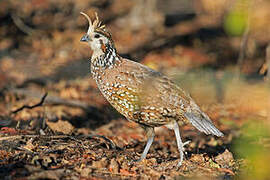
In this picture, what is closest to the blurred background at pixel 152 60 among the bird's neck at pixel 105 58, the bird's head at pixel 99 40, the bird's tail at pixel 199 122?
the bird's tail at pixel 199 122

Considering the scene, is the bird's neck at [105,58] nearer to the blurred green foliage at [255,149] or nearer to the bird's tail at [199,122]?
the bird's tail at [199,122]

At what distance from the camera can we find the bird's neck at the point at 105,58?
6.57 meters

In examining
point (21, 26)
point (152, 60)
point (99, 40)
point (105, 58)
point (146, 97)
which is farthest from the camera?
point (21, 26)

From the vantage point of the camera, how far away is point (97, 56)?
6.65m

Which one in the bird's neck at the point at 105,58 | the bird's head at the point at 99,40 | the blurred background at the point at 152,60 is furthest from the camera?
the blurred background at the point at 152,60

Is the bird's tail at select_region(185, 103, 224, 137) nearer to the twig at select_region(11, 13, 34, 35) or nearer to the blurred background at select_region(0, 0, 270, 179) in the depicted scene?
the blurred background at select_region(0, 0, 270, 179)

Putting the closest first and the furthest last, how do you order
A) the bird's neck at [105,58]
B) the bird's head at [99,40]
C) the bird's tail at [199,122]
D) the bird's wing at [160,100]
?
the bird's wing at [160,100] → the bird's tail at [199,122] → the bird's neck at [105,58] → the bird's head at [99,40]

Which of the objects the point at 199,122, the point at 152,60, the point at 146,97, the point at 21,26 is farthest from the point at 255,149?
the point at 21,26

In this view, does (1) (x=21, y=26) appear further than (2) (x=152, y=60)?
Yes

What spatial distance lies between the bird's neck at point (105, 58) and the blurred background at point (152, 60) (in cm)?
150

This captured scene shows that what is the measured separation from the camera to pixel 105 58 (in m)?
6.59

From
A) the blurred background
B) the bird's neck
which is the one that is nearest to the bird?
the bird's neck

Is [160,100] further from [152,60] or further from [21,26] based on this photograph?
[21,26]

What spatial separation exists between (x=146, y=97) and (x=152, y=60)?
8103 millimetres
